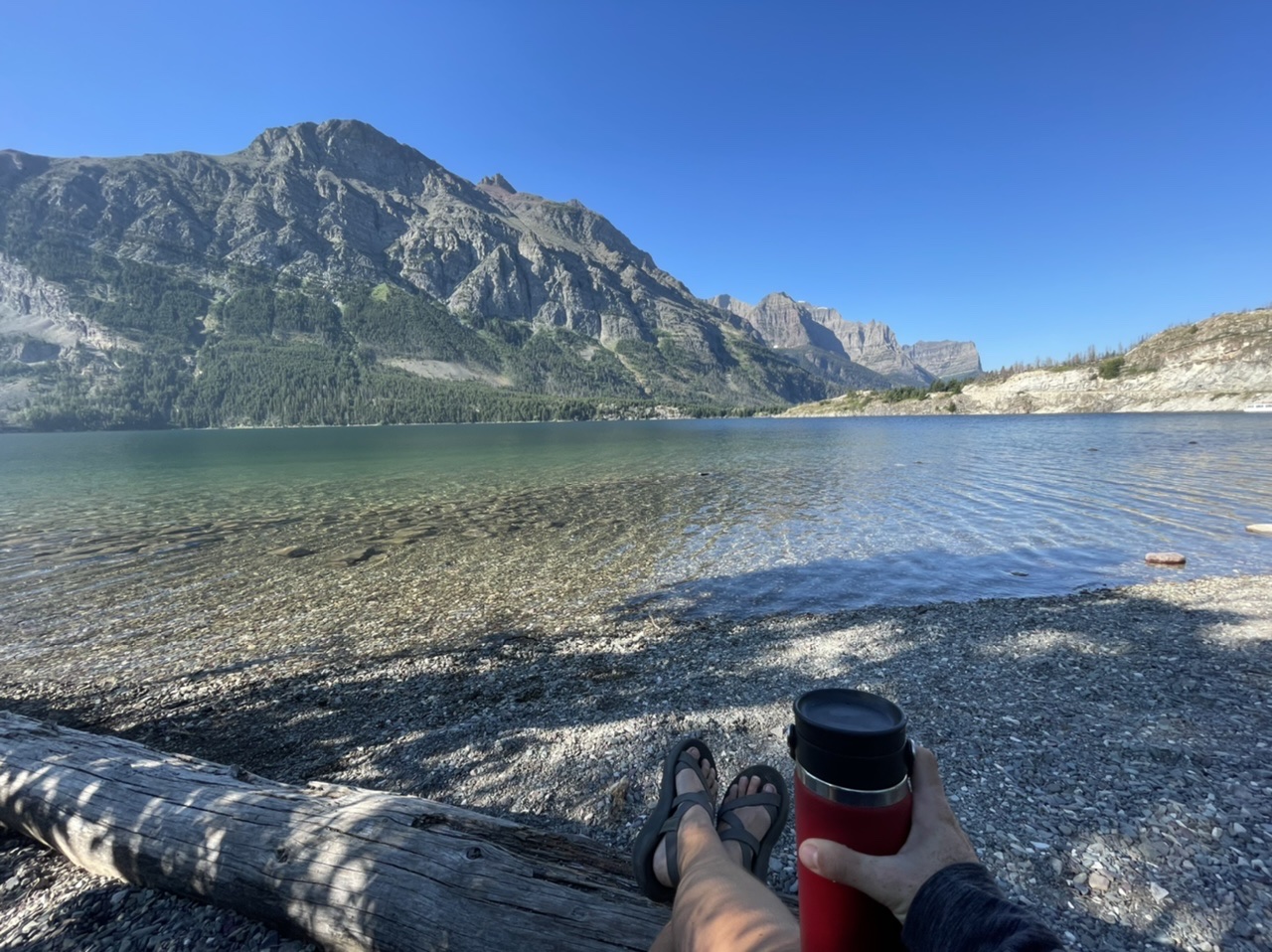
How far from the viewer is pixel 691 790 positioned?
4906mm

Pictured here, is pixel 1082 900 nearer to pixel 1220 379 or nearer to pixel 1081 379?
pixel 1220 379

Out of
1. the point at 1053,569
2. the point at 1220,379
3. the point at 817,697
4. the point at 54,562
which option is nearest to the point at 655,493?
the point at 1053,569

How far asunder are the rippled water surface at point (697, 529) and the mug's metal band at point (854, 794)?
41.0 ft

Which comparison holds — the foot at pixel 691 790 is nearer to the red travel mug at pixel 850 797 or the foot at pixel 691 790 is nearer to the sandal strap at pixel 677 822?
the sandal strap at pixel 677 822

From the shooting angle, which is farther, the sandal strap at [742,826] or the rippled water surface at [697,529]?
the rippled water surface at [697,529]

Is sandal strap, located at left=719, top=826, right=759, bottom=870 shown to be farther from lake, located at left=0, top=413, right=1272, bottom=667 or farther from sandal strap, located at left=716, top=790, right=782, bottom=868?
lake, located at left=0, top=413, right=1272, bottom=667

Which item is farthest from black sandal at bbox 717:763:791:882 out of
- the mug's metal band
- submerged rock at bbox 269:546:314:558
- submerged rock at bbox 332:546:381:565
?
submerged rock at bbox 269:546:314:558

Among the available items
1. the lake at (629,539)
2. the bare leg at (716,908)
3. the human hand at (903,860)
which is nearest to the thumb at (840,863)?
the human hand at (903,860)

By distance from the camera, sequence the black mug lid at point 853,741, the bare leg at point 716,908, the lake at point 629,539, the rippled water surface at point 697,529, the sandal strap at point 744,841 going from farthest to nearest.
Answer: the rippled water surface at point 697,529 → the lake at point 629,539 → the sandal strap at point 744,841 → the bare leg at point 716,908 → the black mug lid at point 853,741

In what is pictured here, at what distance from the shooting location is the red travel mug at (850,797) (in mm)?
1698

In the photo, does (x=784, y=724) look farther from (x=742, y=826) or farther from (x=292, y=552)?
(x=292, y=552)

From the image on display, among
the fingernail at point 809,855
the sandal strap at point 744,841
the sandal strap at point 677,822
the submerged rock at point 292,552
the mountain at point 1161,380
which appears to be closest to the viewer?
the fingernail at point 809,855

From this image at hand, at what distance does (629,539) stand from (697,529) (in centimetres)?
326

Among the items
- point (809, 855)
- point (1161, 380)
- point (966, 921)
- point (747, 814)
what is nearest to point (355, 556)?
point (747, 814)
